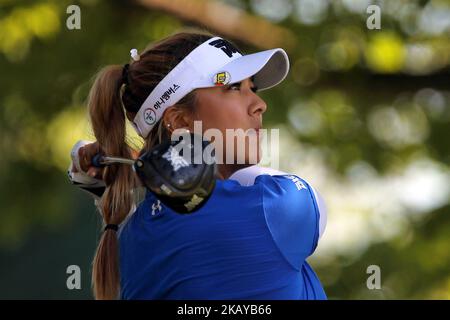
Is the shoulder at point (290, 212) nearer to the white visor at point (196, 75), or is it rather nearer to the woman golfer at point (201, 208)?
the woman golfer at point (201, 208)

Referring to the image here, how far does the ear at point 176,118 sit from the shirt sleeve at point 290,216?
0.27 metres

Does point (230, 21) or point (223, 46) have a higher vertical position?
point (230, 21)

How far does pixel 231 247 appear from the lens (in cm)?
189

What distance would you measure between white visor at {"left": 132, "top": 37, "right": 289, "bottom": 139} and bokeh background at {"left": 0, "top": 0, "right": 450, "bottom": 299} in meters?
2.06

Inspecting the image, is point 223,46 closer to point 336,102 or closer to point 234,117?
point 234,117

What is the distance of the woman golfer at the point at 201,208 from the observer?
6.20 feet

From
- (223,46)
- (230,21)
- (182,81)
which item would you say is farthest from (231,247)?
(230,21)

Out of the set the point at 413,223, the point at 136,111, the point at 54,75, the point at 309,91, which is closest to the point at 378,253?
the point at 413,223

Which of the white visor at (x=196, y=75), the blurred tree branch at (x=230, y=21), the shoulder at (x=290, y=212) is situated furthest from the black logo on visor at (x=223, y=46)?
the blurred tree branch at (x=230, y=21)

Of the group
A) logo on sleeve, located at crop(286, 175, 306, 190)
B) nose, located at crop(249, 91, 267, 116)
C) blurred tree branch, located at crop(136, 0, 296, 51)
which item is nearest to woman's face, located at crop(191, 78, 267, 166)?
nose, located at crop(249, 91, 267, 116)

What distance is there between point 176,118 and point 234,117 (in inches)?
5.4

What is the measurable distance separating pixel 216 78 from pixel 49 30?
2.40m

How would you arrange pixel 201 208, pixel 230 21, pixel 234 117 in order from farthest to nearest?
1. pixel 230 21
2. pixel 234 117
3. pixel 201 208
